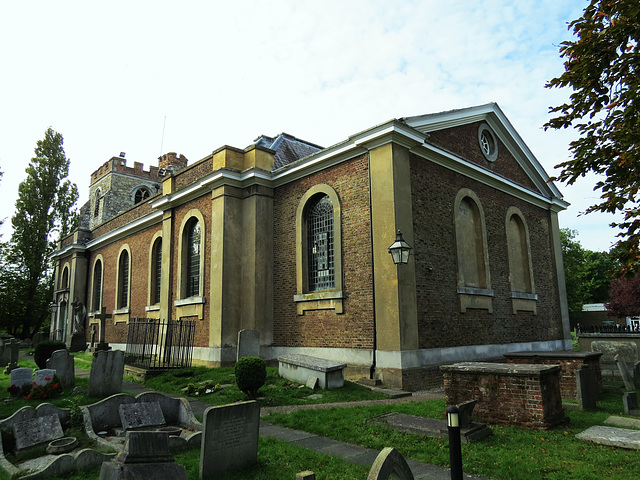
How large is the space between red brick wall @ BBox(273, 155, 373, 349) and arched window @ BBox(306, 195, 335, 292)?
22.2 inches

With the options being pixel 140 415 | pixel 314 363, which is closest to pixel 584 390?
pixel 314 363

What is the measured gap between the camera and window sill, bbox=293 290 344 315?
1273cm

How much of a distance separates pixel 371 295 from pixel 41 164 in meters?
38.6

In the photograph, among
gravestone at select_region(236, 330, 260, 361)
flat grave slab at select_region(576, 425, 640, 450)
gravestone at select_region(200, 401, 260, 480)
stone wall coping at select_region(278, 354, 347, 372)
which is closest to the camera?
gravestone at select_region(200, 401, 260, 480)

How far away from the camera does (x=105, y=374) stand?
10.2 metres

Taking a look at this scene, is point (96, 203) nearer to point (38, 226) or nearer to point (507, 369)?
point (38, 226)

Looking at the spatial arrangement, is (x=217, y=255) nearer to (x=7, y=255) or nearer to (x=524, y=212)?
(x=524, y=212)

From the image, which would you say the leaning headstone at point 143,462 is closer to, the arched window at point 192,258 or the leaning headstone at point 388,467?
the leaning headstone at point 388,467

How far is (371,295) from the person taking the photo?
11.9m

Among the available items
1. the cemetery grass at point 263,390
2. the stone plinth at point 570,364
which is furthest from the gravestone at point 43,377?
the stone plinth at point 570,364

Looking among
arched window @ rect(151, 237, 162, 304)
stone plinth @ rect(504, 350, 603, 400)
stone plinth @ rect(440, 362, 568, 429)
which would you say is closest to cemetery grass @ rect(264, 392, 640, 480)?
stone plinth @ rect(440, 362, 568, 429)

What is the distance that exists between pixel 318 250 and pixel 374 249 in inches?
107

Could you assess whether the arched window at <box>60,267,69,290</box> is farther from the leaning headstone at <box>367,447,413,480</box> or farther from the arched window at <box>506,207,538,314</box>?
the leaning headstone at <box>367,447,413,480</box>

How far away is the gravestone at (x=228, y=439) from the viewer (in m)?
5.12
